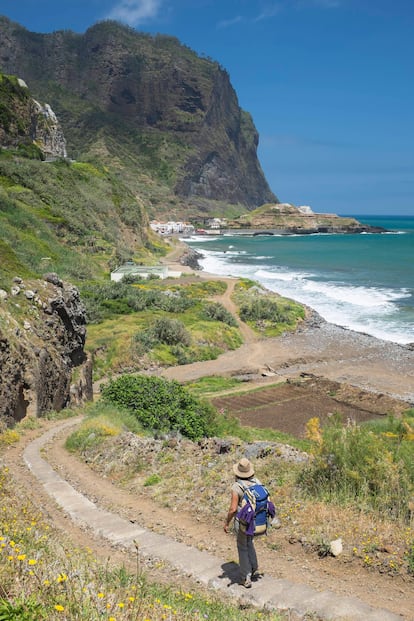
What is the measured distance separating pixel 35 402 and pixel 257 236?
541 feet

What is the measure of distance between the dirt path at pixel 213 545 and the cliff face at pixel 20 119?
64.3 metres

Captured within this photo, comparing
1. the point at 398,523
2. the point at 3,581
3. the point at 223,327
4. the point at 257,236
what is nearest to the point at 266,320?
the point at 223,327

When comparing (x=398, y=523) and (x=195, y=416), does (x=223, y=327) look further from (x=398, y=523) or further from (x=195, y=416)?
(x=398, y=523)

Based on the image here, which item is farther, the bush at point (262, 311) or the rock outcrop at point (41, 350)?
the bush at point (262, 311)

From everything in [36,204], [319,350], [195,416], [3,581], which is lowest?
[319,350]

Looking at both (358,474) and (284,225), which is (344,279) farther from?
(284,225)

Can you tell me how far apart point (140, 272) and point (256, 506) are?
50.0 meters

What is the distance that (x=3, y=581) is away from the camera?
13.5 feet

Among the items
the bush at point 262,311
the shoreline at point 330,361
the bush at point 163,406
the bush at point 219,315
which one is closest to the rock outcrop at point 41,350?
the bush at point 163,406

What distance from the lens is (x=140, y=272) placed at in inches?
2164

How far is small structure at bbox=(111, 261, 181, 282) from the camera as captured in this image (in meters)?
51.2

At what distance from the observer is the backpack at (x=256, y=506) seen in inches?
234

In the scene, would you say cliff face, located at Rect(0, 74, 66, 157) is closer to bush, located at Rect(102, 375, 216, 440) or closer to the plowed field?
the plowed field

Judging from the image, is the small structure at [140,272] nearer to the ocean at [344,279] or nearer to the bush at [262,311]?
the bush at [262,311]
